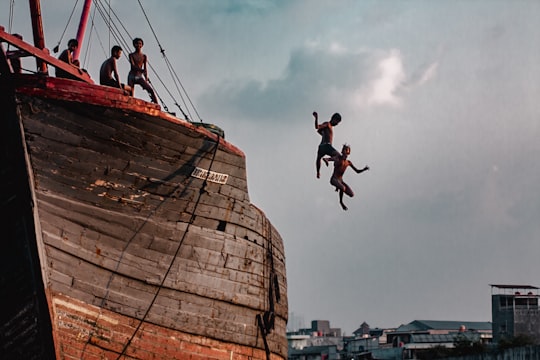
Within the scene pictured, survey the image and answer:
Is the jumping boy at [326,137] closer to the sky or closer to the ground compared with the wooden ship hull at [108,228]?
closer to the sky

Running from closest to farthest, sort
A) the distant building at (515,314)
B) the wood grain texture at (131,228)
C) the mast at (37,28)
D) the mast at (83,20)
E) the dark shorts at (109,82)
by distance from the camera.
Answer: the wood grain texture at (131,228) < the dark shorts at (109,82) < the mast at (37,28) < the mast at (83,20) < the distant building at (515,314)

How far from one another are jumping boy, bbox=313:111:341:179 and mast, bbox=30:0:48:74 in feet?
15.2

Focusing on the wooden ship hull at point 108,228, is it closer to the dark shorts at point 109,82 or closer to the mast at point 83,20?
the dark shorts at point 109,82

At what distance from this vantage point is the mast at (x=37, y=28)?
12.4 meters

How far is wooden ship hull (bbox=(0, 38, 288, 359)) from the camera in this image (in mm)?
10430

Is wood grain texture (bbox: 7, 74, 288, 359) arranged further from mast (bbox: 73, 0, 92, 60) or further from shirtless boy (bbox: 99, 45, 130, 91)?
mast (bbox: 73, 0, 92, 60)

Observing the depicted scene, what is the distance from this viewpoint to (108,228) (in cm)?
1096

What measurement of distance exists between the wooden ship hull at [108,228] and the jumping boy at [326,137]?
5.77ft

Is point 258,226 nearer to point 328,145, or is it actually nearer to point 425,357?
point 328,145

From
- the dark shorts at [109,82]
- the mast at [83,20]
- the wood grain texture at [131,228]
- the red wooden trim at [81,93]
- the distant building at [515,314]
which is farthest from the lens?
the distant building at [515,314]

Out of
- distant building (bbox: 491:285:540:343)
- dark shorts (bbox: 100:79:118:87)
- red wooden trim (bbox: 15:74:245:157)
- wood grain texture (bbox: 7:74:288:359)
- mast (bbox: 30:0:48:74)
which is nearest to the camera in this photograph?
red wooden trim (bbox: 15:74:245:157)

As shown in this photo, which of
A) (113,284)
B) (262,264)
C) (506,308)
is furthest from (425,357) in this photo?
(113,284)

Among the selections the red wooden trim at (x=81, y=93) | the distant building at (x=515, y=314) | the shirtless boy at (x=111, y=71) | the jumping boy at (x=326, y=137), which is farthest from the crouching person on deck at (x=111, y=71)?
the distant building at (x=515, y=314)

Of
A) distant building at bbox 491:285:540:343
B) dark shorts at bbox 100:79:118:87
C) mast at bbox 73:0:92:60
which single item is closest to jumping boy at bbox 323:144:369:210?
dark shorts at bbox 100:79:118:87
